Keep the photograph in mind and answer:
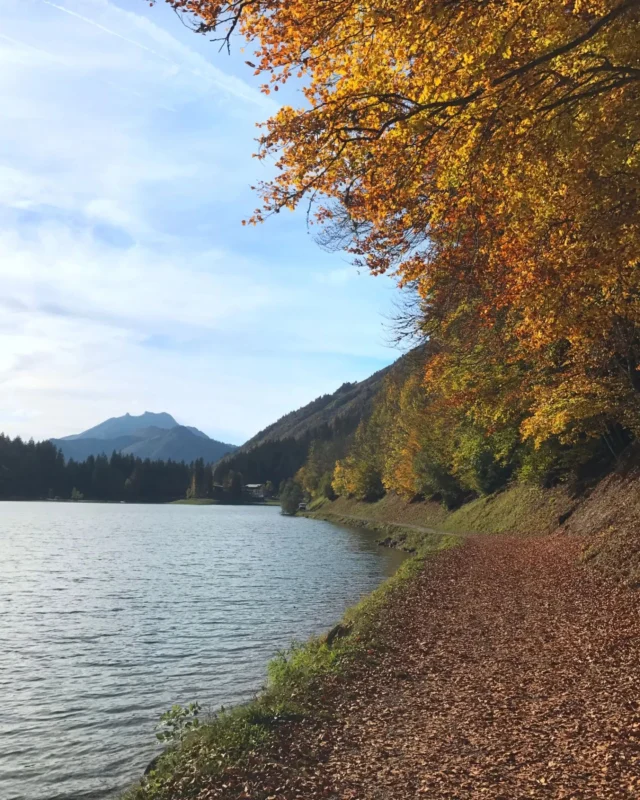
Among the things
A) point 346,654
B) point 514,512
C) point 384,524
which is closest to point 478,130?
point 346,654

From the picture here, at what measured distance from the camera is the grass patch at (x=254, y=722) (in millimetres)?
7783

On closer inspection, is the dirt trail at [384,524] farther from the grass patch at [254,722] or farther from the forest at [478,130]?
the forest at [478,130]

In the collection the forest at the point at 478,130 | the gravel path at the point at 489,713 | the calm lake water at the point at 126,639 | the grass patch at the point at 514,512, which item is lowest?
the calm lake water at the point at 126,639

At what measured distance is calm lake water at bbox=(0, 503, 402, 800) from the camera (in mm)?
10711

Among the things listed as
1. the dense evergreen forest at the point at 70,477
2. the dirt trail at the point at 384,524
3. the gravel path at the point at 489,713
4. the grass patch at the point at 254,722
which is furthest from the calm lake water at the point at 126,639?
the dense evergreen forest at the point at 70,477

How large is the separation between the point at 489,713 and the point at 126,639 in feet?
44.7

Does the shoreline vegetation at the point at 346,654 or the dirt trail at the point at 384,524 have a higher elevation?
the shoreline vegetation at the point at 346,654

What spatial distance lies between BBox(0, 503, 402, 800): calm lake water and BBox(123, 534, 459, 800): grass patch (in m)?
1.35

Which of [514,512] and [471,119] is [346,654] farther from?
[514,512]

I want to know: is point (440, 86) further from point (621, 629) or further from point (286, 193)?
point (621, 629)

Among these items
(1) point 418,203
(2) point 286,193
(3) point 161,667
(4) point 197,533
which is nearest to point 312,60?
(2) point 286,193

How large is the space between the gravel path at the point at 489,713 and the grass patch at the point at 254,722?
0.43 m

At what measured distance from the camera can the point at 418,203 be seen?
30.1ft

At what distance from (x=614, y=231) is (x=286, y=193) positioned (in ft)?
15.3
